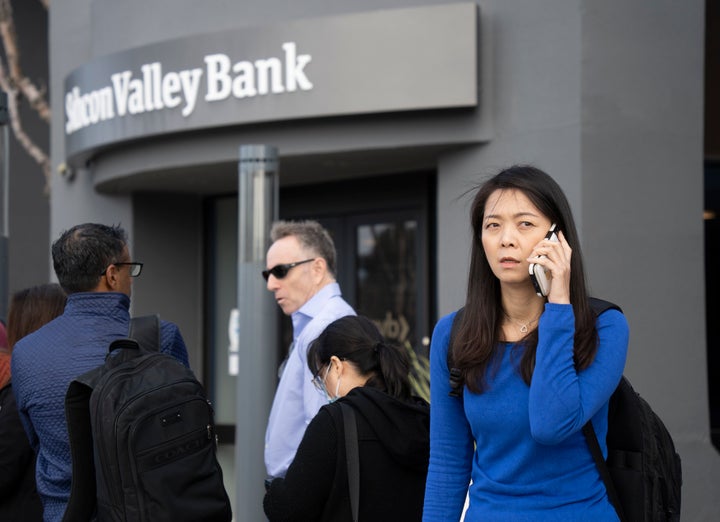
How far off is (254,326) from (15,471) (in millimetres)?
2391

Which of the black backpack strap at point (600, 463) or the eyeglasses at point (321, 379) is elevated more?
the eyeglasses at point (321, 379)

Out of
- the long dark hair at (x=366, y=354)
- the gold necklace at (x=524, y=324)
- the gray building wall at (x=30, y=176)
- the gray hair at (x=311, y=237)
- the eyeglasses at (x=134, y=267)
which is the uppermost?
the gray building wall at (x=30, y=176)

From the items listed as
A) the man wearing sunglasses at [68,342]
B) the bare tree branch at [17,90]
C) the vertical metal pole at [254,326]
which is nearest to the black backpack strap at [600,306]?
the man wearing sunglasses at [68,342]

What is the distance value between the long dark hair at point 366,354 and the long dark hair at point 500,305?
835 mm

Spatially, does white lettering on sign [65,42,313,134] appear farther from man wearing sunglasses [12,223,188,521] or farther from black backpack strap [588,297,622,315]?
black backpack strap [588,297,622,315]

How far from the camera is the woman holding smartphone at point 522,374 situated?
2516 millimetres

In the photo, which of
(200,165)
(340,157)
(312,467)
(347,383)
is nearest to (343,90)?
(340,157)

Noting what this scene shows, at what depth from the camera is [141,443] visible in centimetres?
308

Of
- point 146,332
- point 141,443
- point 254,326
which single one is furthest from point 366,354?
point 254,326

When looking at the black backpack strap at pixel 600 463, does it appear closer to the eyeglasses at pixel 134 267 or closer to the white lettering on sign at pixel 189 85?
the eyeglasses at pixel 134 267

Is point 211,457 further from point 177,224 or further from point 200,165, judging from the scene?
point 177,224

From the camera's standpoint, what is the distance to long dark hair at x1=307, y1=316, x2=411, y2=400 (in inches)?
142

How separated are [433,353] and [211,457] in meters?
0.84

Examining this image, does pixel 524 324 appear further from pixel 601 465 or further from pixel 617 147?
pixel 617 147
